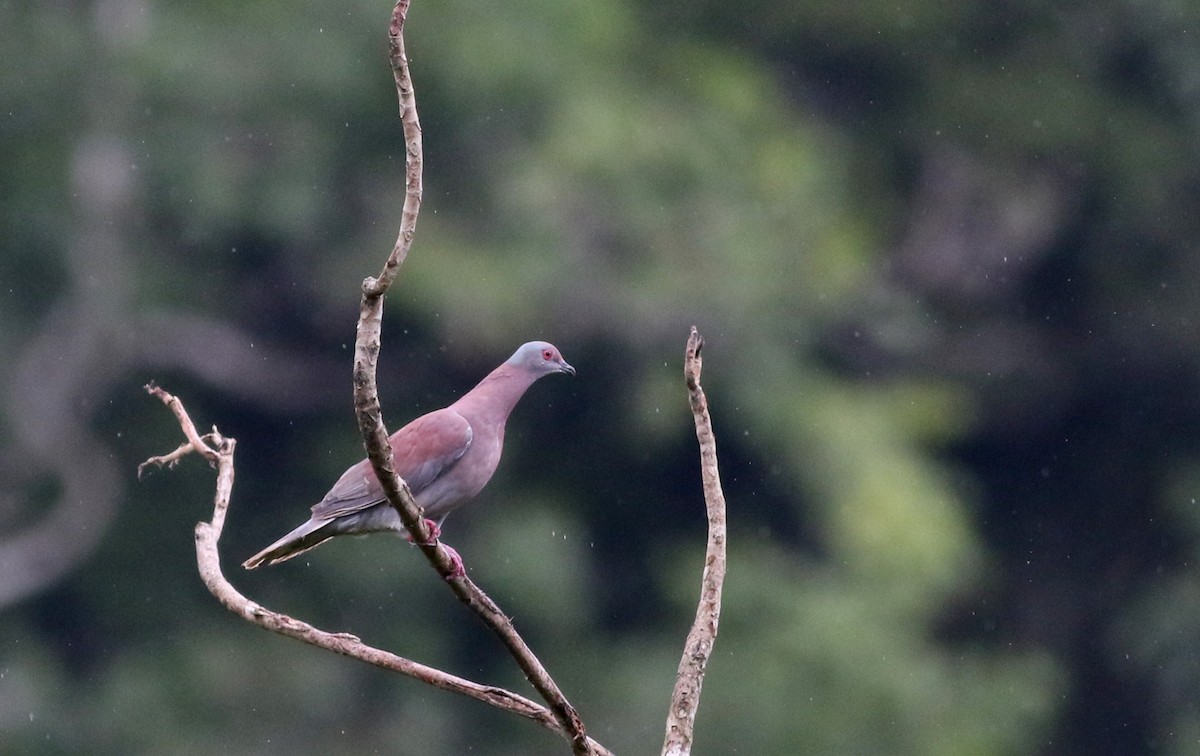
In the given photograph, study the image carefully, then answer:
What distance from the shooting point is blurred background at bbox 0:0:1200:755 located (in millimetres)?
11656

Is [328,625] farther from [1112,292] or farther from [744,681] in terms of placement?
[1112,292]

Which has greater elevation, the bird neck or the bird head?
the bird head

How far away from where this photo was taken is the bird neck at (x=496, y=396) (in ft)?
13.5

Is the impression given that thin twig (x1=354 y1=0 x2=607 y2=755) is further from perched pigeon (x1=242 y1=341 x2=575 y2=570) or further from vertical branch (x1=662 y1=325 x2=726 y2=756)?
perched pigeon (x1=242 y1=341 x2=575 y2=570)

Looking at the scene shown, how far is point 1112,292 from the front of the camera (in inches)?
542

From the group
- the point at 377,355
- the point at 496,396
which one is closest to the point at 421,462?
the point at 496,396

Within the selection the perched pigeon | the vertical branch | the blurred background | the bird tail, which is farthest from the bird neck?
the blurred background

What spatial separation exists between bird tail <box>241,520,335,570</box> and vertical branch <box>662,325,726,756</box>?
1.05 metres

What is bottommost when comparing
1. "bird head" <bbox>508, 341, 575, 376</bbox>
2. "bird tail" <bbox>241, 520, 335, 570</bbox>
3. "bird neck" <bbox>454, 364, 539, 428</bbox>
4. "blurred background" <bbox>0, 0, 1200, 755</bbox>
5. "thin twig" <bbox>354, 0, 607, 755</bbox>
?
"thin twig" <bbox>354, 0, 607, 755</bbox>

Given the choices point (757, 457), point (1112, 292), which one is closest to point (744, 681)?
point (757, 457)

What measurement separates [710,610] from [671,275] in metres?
8.68

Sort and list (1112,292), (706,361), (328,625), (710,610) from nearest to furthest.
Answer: (710,610) → (706,361) → (328,625) → (1112,292)

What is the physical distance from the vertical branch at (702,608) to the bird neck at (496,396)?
1334 millimetres

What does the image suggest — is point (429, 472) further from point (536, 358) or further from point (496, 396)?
point (536, 358)
